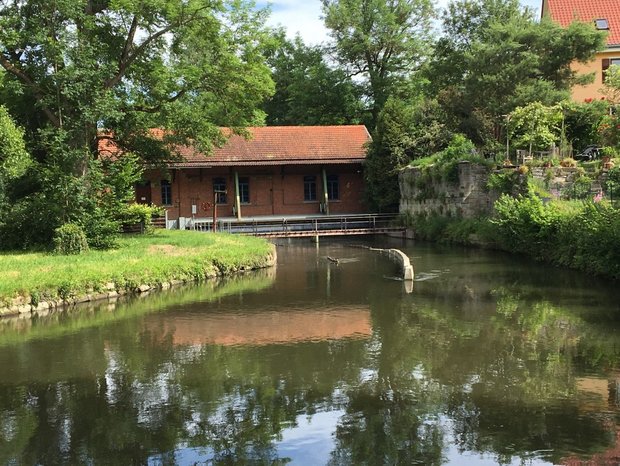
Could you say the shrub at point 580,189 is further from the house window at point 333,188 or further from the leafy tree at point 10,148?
the leafy tree at point 10,148

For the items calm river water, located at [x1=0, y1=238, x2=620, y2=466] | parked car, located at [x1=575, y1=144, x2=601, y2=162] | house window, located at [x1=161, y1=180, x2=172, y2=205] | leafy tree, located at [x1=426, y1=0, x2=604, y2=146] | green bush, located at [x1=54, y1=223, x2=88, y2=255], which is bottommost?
calm river water, located at [x1=0, y1=238, x2=620, y2=466]

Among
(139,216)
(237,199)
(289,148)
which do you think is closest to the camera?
(139,216)

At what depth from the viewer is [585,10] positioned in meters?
36.2

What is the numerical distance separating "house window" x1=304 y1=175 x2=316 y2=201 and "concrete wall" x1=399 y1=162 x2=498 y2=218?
17.9 ft

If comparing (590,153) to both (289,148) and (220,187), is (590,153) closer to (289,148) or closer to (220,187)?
(289,148)

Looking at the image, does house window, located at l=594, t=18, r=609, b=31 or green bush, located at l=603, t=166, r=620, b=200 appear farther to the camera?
house window, located at l=594, t=18, r=609, b=31

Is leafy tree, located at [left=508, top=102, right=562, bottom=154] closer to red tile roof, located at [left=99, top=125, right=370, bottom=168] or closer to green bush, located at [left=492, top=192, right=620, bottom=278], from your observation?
green bush, located at [left=492, top=192, right=620, bottom=278]

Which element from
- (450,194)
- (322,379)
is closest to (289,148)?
(450,194)

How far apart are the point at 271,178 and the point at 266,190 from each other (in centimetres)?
70

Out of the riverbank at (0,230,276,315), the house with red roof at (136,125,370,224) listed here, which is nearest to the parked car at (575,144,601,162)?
the house with red roof at (136,125,370,224)

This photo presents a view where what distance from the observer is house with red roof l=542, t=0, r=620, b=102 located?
34.3 metres

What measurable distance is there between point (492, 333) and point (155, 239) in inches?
516

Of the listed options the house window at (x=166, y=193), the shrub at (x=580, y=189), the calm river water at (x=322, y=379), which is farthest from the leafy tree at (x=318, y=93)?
the calm river water at (x=322, y=379)

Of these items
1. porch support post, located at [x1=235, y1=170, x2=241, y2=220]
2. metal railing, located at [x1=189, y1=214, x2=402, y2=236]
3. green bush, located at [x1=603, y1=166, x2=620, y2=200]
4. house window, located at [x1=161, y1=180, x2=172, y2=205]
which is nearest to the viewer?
green bush, located at [x1=603, y1=166, x2=620, y2=200]
